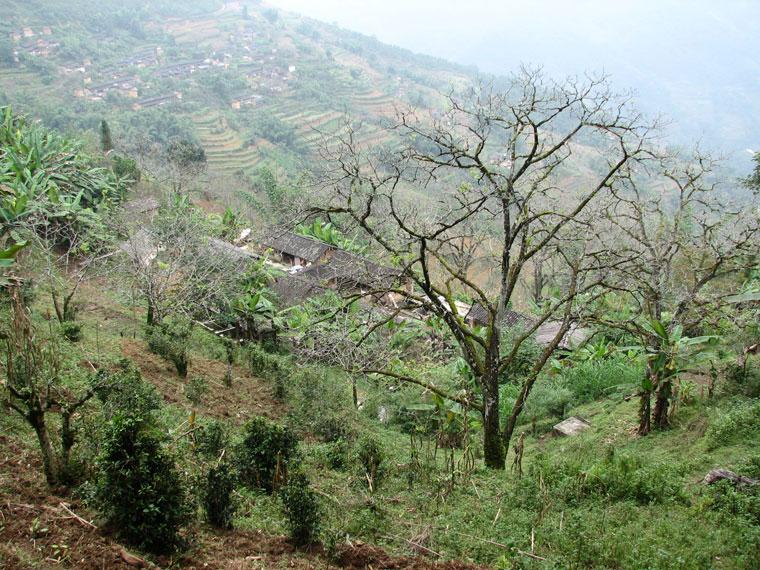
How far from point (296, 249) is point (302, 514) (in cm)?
2271

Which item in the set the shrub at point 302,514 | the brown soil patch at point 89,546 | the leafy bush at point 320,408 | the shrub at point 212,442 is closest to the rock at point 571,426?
the leafy bush at point 320,408

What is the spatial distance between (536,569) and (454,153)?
15.3ft

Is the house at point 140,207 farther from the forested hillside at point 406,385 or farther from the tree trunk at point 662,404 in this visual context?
A: the tree trunk at point 662,404

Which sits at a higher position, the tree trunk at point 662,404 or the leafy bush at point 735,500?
the leafy bush at point 735,500

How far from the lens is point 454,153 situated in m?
7.04

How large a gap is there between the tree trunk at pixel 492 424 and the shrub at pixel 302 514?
3.01 m

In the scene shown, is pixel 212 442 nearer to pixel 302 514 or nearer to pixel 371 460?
pixel 371 460

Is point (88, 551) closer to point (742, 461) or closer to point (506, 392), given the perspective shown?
point (742, 461)

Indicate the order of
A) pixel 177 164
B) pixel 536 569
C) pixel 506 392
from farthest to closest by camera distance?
1. pixel 177 164
2. pixel 506 392
3. pixel 536 569

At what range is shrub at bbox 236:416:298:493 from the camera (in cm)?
659

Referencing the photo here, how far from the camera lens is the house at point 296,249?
2640 cm

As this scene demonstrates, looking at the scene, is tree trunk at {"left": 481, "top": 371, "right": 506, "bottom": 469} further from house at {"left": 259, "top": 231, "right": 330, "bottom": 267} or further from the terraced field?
the terraced field

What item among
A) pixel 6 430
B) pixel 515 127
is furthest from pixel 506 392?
pixel 6 430

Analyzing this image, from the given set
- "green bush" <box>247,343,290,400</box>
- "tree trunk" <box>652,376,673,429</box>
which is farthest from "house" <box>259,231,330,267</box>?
"tree trunk" <box>652,376,673,429</box>
